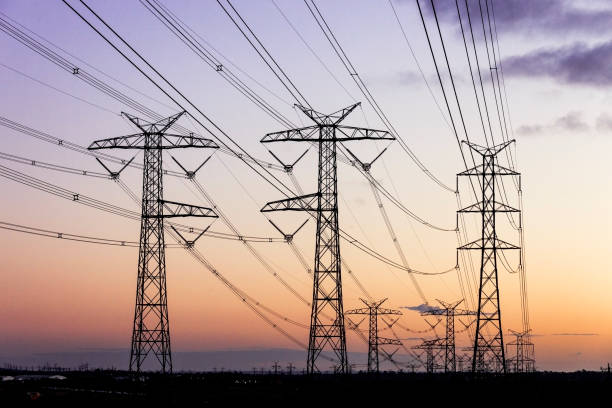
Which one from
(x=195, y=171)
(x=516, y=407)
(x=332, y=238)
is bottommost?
(x=516, y=407)

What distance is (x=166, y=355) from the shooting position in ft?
212

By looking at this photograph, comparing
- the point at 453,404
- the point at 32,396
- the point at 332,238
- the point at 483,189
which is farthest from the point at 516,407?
the point at 32,396

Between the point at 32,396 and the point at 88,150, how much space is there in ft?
60.0

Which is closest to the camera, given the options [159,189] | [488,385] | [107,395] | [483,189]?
[107,395]

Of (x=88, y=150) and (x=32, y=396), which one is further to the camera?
(x=88, y=150)

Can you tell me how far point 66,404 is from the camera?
158 feet

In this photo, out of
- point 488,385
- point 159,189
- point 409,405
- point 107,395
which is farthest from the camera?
point 488,385

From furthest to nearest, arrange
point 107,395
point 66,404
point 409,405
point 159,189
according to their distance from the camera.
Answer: point 159,189, point 409,405, point 107,395, point 66,404

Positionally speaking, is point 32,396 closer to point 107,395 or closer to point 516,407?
point 107,395

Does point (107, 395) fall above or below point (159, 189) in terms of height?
below

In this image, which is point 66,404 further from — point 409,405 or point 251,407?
point 409,405

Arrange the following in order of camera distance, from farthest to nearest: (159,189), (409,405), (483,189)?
(483,189) → (159,189) → (409,405)

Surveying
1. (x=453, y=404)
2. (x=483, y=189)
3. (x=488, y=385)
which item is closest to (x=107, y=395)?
(x=453, y=404)

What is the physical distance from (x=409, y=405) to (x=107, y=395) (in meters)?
19.3
